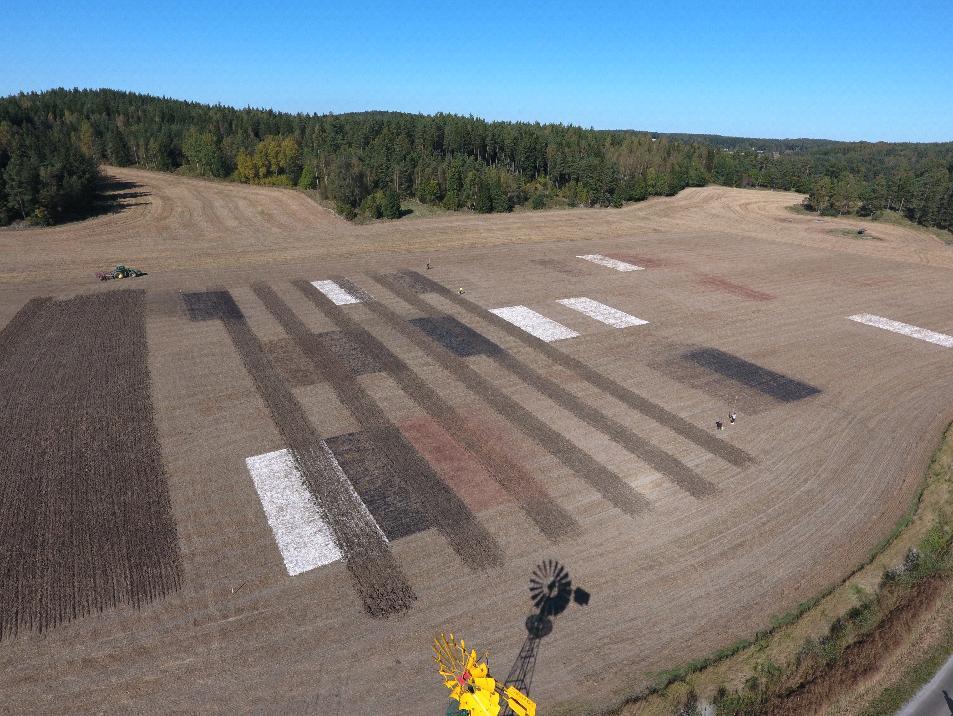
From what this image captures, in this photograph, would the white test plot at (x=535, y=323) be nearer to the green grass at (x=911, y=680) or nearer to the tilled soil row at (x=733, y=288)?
the tilled soil row at (x=733, y=288)

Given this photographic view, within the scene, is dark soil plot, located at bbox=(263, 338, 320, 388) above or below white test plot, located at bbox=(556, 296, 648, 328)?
below

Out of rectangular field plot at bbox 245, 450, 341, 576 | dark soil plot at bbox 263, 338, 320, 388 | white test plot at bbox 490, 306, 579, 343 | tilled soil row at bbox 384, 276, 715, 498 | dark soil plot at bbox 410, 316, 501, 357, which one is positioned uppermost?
white test plot at bbox 490, 306, 579, 343

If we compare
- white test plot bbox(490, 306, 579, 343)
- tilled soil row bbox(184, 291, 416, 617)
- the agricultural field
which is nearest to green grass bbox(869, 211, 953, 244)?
the agricultural field

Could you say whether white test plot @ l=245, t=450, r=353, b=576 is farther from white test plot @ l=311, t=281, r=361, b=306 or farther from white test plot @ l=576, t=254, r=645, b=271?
white test plot @ l=576, t=254, r=645, b=271

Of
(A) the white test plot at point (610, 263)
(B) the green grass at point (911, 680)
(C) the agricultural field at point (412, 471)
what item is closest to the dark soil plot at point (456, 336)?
(C) the agricultural field at point (412, 471)

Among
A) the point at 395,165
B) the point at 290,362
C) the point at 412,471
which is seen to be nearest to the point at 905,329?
the point at 412,471

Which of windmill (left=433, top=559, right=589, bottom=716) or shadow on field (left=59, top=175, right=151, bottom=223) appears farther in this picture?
shadow on field (left=59, top=175, right=151, bottom=223)
